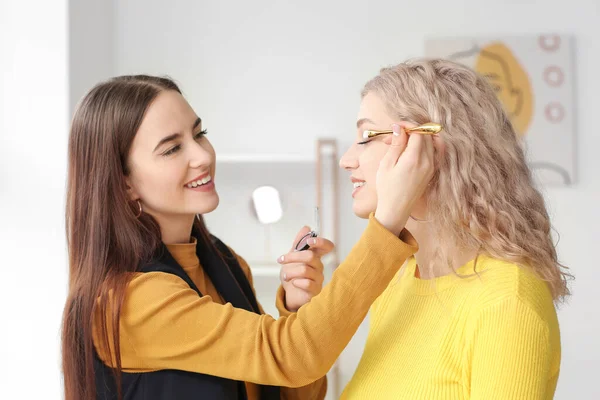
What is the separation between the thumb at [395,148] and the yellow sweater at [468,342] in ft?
Result: 0.76

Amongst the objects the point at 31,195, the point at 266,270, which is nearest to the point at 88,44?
the point at 31,195

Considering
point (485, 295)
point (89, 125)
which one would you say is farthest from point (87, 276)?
point (485, 295)

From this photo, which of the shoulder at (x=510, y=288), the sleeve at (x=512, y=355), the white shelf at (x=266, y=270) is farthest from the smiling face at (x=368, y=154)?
the white shelf at (x=266, y=270)

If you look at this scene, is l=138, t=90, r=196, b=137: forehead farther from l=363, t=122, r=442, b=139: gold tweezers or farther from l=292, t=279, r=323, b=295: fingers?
l=363, t=122, r=442, b=139: gold tweezers

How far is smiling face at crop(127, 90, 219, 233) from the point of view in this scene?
57.4 inches

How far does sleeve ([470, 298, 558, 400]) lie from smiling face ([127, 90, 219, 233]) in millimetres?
Answer: 643

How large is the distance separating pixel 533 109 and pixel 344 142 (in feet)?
3.22

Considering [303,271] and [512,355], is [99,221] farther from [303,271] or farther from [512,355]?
[512,355]

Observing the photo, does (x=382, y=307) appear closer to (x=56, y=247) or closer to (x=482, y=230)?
(x=482, y=230)

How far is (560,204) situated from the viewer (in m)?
3.65

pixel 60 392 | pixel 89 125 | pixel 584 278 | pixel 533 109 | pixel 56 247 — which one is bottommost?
pixel 60 392

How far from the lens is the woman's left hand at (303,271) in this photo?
1.47 meters

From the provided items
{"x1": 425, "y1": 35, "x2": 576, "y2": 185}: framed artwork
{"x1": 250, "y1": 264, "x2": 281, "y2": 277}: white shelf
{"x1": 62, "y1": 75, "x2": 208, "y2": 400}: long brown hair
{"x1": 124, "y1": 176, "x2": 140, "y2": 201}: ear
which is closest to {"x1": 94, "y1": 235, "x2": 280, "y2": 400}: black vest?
{"x1": 62, "y1": 75, "x2": 208, "y2": 400}: long brown hair

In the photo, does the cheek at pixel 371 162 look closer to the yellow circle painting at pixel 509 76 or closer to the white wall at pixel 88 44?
the white wall at pixel 88 44
